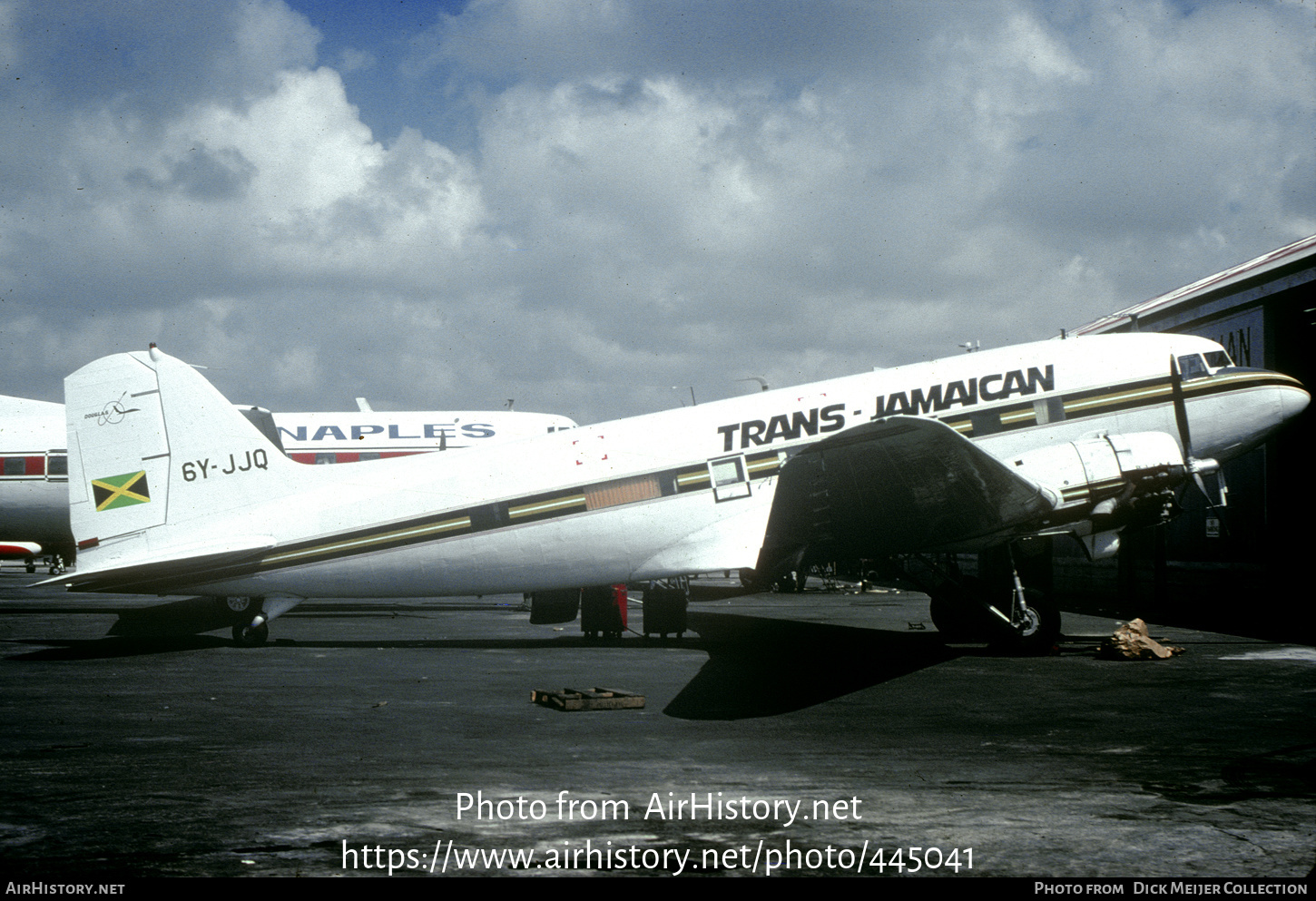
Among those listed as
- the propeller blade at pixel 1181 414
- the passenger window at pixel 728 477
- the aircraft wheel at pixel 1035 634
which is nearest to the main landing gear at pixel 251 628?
the passenger window at pixel 728 477

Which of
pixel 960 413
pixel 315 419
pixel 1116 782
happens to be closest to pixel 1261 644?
pixel 960 413

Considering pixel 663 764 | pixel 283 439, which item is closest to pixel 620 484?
pixel 663 764

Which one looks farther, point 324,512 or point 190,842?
point 324,512

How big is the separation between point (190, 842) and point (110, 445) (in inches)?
474

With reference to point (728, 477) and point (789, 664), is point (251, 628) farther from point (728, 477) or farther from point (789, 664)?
point (789, 664)

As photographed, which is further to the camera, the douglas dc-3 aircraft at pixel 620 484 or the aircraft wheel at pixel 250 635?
the aircraft wheel at pixel 250 635

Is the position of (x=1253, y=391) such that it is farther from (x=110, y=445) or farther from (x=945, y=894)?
(x=110, y=445)

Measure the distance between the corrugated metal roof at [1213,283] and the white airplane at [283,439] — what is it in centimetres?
1819

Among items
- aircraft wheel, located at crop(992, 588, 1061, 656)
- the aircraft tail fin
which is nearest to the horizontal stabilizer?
the aircraft tail fin

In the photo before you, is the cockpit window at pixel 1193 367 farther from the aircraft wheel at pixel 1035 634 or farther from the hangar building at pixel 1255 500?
the hangar building at pixel 1255 500

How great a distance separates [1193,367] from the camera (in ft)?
54.8

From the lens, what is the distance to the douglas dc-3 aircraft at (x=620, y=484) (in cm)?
1586

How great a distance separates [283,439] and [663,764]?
27304mm

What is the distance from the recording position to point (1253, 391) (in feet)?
54.6
